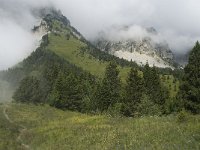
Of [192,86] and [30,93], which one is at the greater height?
[30,93]

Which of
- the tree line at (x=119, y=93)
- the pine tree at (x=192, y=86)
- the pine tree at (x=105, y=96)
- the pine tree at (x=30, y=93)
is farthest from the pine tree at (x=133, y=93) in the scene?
the pine tree at (x=30, y=93)

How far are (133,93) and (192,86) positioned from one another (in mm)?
33320

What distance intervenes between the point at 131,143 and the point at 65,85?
105995mm

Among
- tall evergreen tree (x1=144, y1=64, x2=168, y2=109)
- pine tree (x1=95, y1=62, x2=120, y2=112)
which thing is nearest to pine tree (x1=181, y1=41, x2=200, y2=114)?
tall evergreen tree (x1=144, y1=64, x2=168, y2=109)

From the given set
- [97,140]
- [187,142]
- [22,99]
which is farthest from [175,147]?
[22,99]

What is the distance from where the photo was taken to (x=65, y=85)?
138 meters

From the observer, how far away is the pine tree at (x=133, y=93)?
104 metres

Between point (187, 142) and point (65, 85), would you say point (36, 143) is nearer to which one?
point (187, 142)

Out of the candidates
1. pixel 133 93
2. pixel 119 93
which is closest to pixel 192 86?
pixel 133 93

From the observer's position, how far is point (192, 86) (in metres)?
74.1

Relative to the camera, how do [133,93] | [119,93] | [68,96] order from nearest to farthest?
[133,93]
[119,93]
[68,96]

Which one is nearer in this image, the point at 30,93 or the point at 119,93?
the point at 119,93

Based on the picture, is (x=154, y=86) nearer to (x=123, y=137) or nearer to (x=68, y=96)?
(x=68, y=96)

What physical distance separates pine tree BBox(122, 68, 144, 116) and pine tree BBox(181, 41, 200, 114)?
90.4ft
